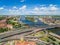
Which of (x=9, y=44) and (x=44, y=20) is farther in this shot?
(x=44, y=20)

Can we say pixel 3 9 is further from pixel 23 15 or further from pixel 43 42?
pixel 43 42

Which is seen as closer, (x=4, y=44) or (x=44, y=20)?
(x=4, y=44)

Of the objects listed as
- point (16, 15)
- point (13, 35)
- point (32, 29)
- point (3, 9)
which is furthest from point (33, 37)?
point (3, 9)

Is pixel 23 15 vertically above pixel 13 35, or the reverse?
pixel 23 15

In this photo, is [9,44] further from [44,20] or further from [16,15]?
[44,20]

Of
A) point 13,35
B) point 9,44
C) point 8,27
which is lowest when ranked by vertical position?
point 9,44

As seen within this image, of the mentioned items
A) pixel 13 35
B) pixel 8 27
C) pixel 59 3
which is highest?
pixel 59 3

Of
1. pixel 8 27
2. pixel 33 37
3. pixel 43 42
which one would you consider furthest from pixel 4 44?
pixel 43 42

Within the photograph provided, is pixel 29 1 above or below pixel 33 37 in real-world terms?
above
